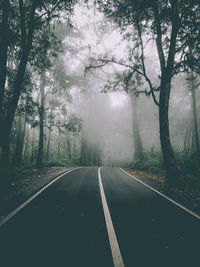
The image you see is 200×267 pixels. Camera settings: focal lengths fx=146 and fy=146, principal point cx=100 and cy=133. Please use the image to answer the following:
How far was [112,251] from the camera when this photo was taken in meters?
2.75

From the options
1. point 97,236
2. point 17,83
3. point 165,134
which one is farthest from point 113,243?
point 17,83

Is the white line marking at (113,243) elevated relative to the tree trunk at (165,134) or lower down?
lower down

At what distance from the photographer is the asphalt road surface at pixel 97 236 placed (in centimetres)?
255

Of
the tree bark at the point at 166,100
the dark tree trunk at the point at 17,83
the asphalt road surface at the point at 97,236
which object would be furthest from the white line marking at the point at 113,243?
the dark tree trunk at the point at 17,83

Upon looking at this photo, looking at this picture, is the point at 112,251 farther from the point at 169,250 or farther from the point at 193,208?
the point at 193,208

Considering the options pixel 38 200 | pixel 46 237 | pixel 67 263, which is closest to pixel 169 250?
pixel 67 263

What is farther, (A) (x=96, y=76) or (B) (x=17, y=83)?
(A) (x=96, y=76)

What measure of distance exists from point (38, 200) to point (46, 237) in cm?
252

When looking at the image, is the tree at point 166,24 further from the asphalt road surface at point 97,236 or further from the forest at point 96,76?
the asphalt road surface at point 97,236

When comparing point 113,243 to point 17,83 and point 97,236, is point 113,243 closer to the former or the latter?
point 97,236

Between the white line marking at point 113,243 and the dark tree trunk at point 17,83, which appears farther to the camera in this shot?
the dark tree trunk at point 17,83

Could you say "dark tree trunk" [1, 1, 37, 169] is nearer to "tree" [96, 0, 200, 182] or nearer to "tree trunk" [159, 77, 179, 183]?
"tree" [96, 0, 200, 182]

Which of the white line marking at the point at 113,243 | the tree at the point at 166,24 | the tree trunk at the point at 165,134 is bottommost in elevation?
the white line marking at the point at 113,243

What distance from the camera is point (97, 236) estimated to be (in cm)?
324
